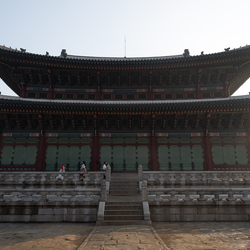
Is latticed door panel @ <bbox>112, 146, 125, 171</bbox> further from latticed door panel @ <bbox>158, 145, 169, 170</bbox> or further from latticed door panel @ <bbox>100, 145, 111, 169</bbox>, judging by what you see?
latticed door panel @ <bbox>158, 145, 169, 170</bbox>

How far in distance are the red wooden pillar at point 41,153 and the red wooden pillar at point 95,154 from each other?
4181 millimetres

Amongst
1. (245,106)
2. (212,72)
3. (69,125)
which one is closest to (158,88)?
(212,72)

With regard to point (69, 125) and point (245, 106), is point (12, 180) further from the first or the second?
point (245, 106)

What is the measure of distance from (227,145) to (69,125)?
14.1 metres

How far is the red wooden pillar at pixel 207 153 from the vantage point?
16406 millimetres

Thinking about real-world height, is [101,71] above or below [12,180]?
above

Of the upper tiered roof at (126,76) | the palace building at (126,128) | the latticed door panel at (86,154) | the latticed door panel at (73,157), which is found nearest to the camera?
the palace building at (126,128)

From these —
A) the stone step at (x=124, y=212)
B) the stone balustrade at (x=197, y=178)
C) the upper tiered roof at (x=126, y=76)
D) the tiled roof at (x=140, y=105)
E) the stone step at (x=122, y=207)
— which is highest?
the upper tiered roof at (x=126, y=76)

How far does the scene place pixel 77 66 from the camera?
17.7 metres

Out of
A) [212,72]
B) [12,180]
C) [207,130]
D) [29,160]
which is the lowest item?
[12,180]

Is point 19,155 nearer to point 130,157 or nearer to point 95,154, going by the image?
point 95,154

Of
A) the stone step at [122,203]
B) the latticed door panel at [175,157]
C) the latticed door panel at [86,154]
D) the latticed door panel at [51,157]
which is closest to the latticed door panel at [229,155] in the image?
the latticed door panel at [175,157]

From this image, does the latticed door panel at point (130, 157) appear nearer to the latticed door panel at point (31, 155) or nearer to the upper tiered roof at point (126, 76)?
the upper tiered roof at point (126, 76)

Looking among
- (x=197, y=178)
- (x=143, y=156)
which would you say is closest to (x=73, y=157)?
(x=143, y=156)
